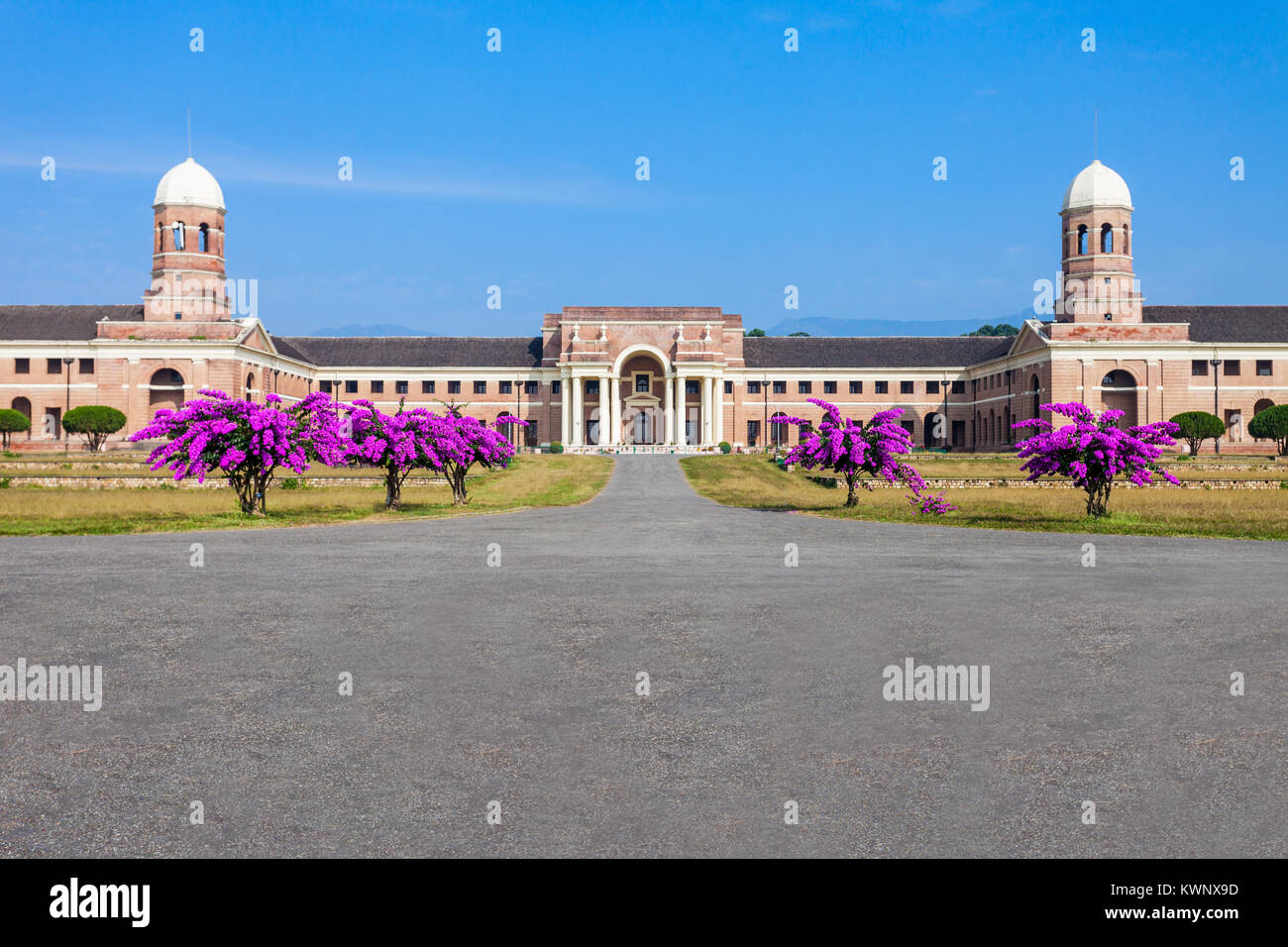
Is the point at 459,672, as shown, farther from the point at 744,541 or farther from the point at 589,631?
the point at 744,541

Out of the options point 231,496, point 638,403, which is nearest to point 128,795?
point 231,496

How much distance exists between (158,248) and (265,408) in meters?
52.8

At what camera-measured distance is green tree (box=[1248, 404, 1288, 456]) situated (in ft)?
202

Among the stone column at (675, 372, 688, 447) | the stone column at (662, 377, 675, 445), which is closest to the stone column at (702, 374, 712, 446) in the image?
the stone column at (675, 372, 688, 447)

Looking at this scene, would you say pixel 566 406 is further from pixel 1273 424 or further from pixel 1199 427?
pixel 1273 424

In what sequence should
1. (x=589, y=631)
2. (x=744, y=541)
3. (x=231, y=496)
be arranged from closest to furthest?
(x=589, y=631) < (x=744, y=541) < (x=231, y=496)

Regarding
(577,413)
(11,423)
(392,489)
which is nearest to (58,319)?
(11,423)

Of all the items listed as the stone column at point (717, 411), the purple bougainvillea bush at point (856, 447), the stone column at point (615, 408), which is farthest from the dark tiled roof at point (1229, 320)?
the purple bougainvillea bush at point (856, 447)

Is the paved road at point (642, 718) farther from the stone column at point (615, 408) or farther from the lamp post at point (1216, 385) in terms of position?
the stone column at point (615, 408)

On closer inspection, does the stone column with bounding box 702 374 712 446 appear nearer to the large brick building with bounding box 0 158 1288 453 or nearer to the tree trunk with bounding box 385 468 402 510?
the large brick building with bounding box 0 158 1288 453

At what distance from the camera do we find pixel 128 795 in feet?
18.2

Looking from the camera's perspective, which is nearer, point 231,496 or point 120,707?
point 120,707

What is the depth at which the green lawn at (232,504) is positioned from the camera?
948 inches
